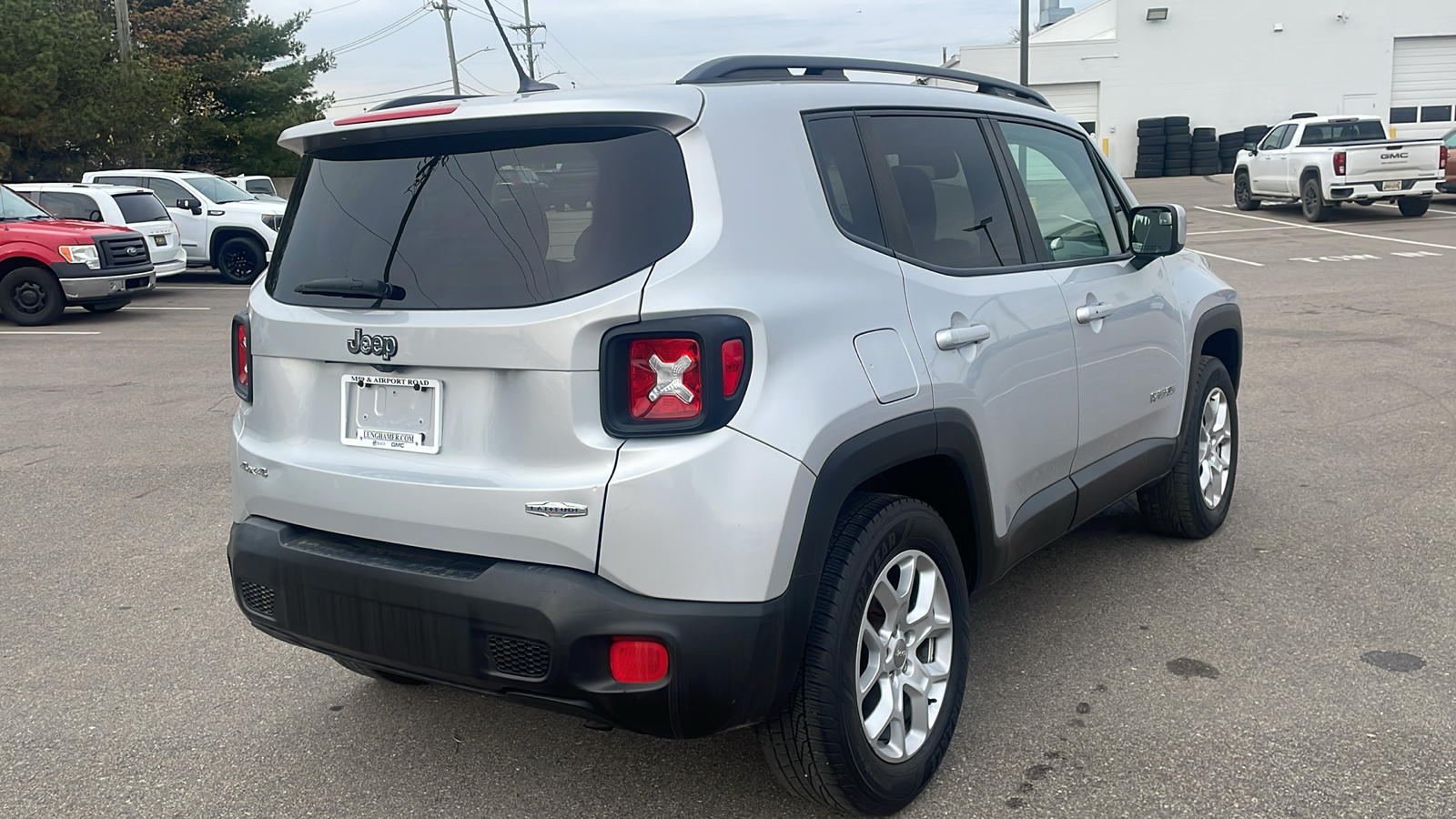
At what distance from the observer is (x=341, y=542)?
9.93ft

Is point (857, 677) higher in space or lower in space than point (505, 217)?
lower

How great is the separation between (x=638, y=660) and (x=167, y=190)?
19834 millimetres

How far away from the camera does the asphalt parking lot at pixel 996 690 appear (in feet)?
10.6

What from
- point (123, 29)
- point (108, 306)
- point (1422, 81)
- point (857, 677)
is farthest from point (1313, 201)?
point (123, 29)

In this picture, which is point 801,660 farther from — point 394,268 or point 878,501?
point 394,268

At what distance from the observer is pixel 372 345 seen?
2.95 metres

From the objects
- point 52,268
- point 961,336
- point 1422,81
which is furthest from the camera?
point 1422,81

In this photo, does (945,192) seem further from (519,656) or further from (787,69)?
(519,656)

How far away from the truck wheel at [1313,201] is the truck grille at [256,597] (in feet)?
73.3

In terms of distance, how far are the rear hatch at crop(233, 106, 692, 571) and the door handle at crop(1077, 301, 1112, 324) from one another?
175 cm

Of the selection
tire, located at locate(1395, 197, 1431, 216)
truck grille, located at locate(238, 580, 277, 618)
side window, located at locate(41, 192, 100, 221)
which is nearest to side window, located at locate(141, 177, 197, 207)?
side window, located at locate(41, 192, 100, 221)

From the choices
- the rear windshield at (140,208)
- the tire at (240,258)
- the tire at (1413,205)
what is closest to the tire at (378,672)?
the rear windshield at (140,208)

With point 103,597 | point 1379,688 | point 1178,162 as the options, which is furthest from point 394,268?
point 1178,162

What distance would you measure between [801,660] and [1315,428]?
5487 millimetres
